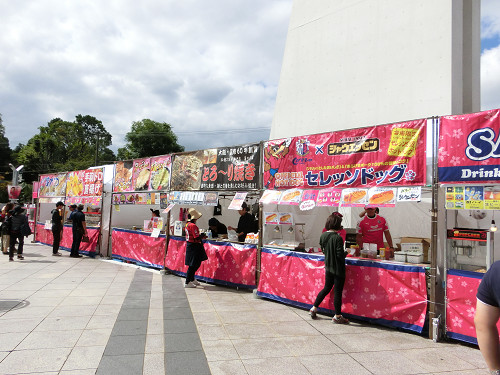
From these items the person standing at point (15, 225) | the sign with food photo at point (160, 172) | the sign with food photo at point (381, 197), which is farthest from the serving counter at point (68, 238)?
the sign with food photo at point (381, 197)

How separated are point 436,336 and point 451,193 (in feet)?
6.36

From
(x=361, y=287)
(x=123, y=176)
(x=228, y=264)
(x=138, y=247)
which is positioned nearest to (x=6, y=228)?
(x=123, y=176)

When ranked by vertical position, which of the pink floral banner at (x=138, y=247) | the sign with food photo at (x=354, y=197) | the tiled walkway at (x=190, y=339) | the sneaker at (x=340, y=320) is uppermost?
the sign with food photo at (x=354, y=197)

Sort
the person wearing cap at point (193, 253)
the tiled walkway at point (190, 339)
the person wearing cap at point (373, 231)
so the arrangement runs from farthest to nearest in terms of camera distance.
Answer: the person wearing cap at point (193, 253) < the person wearing cap at point (373, 231) < the tiled walkway at point (190, 339)

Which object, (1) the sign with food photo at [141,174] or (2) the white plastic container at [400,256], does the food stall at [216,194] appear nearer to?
(1) the sign with food photo at [141,174]

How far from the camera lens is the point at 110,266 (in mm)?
10266

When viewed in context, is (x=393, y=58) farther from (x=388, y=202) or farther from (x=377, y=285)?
(x=377, y=285)

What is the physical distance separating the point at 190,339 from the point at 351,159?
3676 mm

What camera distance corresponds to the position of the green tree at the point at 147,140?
39.0 m

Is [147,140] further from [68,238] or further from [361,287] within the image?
[361,287]

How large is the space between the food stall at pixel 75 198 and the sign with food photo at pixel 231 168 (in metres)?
5.92

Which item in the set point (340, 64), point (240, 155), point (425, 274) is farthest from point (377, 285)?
point (340, 64)

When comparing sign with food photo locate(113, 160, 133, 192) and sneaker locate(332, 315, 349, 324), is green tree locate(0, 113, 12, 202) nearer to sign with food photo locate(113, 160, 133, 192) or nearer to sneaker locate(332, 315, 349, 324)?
sign with food photo locate(113, 160, 133, 192)

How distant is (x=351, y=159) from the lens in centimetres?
561
